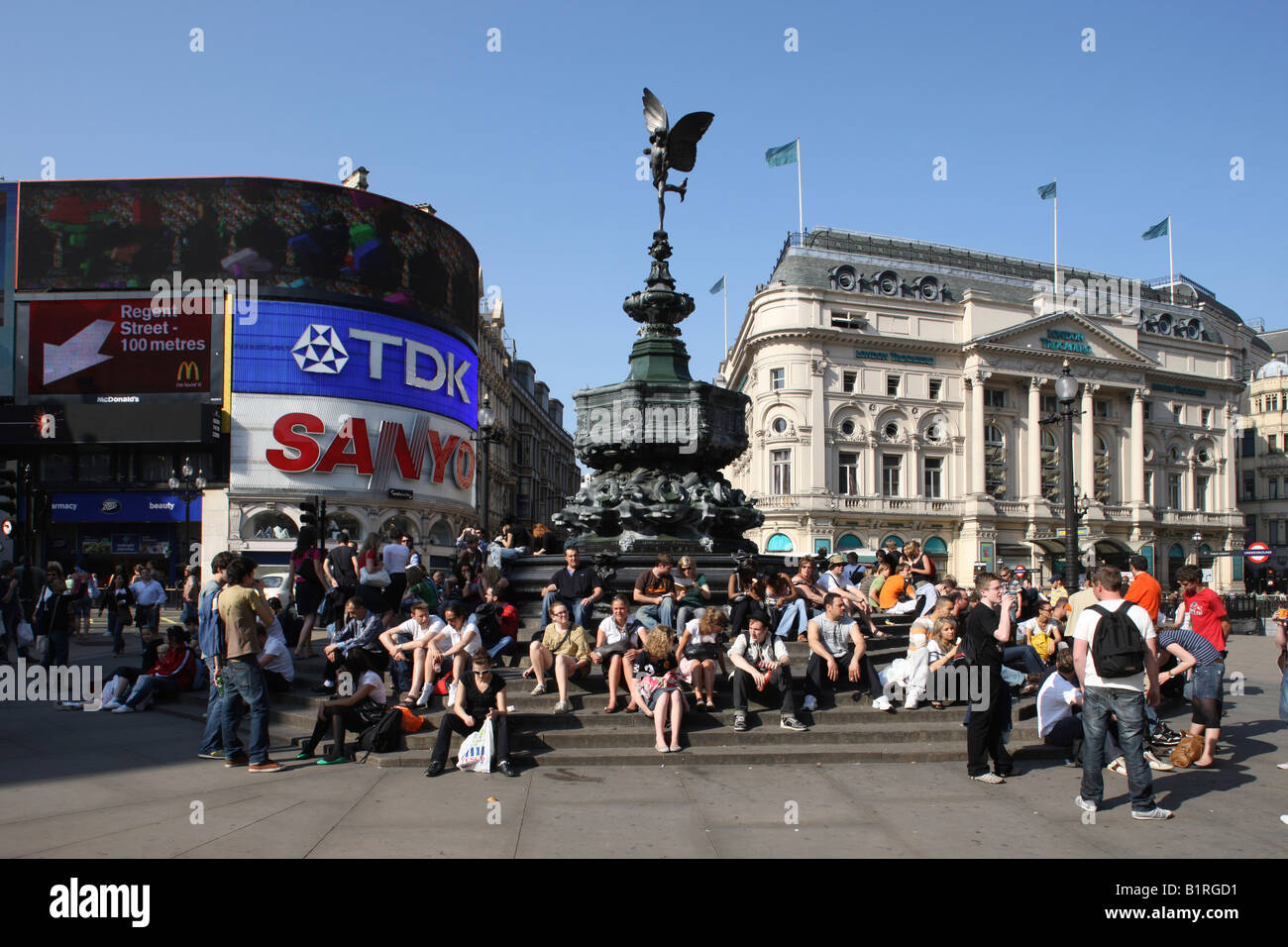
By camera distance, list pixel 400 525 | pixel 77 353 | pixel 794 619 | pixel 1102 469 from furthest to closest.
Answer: pixel 1102 469 < pixel 400 525 < pixel 77 353 < pixel 794 619

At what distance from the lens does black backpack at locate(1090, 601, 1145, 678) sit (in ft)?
22.2

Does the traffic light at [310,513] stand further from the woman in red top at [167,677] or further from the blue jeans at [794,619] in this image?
the blue jeans at [794,619]

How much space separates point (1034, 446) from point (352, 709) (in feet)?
199

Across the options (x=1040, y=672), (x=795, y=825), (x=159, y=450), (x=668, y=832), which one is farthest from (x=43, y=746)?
(x=159, y=450)

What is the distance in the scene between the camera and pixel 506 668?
11000 mm

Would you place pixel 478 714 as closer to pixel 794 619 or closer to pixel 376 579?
pixel 794 619

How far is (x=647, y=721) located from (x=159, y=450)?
4772cm

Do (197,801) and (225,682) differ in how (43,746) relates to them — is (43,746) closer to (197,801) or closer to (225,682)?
(225,682)

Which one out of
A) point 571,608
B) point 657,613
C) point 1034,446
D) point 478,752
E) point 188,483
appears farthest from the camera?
point 1034,446

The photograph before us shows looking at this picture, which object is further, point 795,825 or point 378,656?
point 378,656

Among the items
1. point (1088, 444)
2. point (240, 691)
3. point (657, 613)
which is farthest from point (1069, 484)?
point (1088, 444)

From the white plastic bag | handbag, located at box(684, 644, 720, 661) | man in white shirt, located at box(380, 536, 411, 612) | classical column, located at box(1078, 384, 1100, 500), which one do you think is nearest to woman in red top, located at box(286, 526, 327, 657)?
man in white shirt, located at box(380, 536, 411, 612)

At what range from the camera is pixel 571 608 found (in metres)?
11.3

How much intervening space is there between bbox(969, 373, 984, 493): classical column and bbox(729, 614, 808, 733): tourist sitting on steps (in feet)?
177
